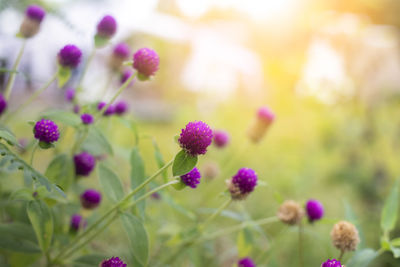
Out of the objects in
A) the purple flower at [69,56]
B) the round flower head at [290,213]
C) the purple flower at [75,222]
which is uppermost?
the purple flower at [69,56]

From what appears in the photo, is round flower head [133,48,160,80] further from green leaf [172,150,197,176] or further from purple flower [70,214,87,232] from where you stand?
purple flower [70,214,87,232]

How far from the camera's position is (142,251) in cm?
51

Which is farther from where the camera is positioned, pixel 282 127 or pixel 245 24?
pixel 245 24

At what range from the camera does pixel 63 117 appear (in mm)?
575

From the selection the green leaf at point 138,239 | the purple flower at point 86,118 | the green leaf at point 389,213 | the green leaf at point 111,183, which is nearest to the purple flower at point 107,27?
the purple flower at point 86,118

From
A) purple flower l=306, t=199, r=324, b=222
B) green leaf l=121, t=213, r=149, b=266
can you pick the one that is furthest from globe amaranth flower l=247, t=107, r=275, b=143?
green leaf l=121, t=213, r=149, b=266

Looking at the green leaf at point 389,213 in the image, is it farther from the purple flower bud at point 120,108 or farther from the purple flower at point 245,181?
the purple flower bud at point 120,108

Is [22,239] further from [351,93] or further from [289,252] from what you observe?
[351,93]

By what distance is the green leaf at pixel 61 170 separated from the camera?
0.58m

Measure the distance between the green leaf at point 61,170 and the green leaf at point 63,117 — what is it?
0.07m

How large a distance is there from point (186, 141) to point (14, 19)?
0.85 metres

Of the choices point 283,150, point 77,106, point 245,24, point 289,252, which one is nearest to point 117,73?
point 77,106

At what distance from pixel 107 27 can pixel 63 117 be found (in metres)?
0.24

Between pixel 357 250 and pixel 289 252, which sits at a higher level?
pixel 357 250
